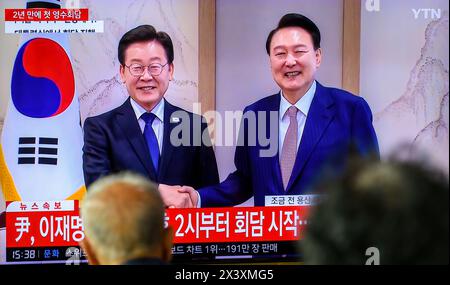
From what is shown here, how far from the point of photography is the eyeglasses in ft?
7.89

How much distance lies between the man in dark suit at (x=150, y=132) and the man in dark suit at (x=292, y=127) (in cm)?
10

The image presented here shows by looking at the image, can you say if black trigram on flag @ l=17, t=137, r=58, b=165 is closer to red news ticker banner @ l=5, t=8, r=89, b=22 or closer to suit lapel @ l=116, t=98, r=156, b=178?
suit lapel @ l=116, t=98, r=156, b=178

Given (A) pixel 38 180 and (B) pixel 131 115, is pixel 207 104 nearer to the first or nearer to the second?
(B) pixel 131 115

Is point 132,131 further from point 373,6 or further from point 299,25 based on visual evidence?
point 373,6

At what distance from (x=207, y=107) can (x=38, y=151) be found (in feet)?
2.15

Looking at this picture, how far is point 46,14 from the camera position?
2.35 meters

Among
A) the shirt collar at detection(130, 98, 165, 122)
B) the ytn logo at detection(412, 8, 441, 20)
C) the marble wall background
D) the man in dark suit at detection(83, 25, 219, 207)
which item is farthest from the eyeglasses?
the ytn logo at detection(412, 8, 441, 20)

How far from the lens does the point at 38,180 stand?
93.2 inches

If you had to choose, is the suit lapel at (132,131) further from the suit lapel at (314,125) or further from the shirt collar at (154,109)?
the suit lapel at (314,125)

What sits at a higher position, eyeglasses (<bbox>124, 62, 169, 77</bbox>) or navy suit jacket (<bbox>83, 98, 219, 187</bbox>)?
eyeglasses (<bbox>124, 62, 169, 77</bbox>)

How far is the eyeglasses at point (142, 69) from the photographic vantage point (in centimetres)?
240

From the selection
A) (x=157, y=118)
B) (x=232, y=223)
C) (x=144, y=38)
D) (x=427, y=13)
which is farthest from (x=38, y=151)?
(x=427, y=13)
